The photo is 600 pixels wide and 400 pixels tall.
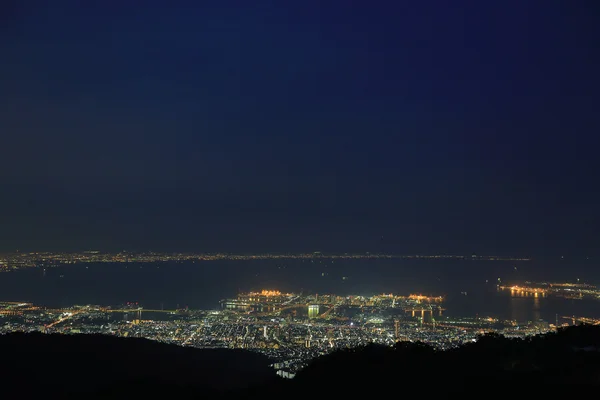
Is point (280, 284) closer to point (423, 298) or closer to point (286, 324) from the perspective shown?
point (423, 298)

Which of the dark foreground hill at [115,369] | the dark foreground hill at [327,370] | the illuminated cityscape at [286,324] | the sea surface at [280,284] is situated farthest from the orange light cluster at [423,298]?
the dark foreground hill at [327,370]

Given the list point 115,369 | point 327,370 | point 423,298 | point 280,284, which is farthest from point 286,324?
point 280,284

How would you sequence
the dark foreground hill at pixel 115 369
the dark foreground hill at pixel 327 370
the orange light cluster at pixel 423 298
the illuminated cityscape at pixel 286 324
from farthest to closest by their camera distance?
the orange light cluster at pixel 423 298 < the illuminated cityscape at pixel 286 324 < the dark foreground hill at pixel 115 369 < the dark foreground hill at pixel 327 370

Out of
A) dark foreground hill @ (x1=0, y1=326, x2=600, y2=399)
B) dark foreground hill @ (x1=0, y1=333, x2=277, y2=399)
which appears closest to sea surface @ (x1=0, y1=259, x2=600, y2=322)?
dark foreground hill @ (x1=0, y1=333, x2=277, y2=399)

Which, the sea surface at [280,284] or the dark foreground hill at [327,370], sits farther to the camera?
the sea surface at [280,284]

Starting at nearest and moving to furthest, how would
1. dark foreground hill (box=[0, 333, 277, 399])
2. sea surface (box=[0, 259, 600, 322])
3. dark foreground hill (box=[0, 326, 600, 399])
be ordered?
dark foreground hill (box=[0, 326, 600, 399]) → dark foreground hill (box=[0, 333, 277, 399]) → sea surface (box=[0, 259, 600, 322])

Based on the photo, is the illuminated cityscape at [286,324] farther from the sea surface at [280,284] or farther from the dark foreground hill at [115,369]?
the sea surface at [280,284]

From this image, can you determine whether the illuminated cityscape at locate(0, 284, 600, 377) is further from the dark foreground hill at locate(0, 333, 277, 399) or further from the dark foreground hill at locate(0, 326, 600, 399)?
the dark foreground hill at locate(0, 326, 600, 399)
